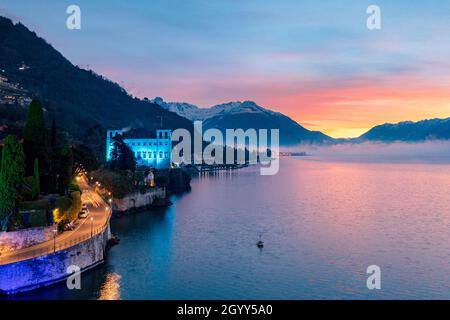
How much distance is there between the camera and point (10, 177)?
37062 mm

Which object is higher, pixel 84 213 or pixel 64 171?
pixel 64 171

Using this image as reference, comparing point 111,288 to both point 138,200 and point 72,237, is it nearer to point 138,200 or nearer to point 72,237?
point 72,237

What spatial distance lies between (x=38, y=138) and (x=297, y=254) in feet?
90.4

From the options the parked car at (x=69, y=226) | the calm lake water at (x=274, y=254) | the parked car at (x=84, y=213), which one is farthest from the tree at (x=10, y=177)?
the parked car at (x=84, y=213)

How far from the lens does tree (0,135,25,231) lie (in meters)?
36.5

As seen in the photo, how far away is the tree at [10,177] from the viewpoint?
3653cm

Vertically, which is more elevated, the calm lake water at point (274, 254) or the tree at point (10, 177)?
the tree at point (10, 177)

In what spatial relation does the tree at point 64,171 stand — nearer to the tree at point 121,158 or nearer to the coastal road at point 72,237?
the coastal road at point 72,237

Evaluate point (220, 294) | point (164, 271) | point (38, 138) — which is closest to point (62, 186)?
point (38, 138)

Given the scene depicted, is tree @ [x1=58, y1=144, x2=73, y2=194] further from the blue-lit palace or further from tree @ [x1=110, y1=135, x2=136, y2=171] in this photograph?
the blue-lit palace

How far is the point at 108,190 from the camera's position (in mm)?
73125

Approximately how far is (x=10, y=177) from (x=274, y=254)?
25.2m

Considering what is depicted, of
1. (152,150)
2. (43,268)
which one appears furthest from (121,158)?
(43,268)

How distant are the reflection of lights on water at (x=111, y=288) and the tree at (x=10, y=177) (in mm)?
8420
